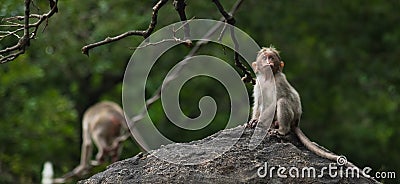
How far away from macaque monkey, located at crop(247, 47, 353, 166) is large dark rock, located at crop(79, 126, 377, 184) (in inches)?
8.8

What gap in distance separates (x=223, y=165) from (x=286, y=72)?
11173 mm

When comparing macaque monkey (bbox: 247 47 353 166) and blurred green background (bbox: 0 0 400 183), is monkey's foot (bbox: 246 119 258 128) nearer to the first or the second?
macaque monkey (bbox: 247 47 353 166)

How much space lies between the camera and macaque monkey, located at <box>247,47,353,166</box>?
5.61 meters

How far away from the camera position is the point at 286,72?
16031 millimetres

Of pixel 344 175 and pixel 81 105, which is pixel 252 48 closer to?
pixel 344 175

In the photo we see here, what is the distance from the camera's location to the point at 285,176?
494 cm

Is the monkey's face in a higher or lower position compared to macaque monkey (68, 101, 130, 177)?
higher

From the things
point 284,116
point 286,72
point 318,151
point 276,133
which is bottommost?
point 318,151
